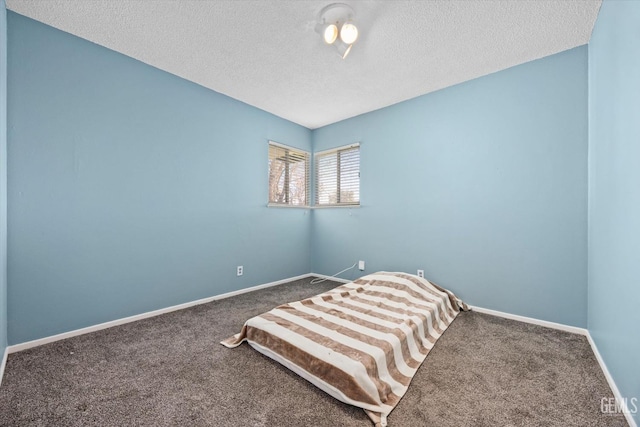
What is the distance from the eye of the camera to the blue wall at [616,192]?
4.02 ft

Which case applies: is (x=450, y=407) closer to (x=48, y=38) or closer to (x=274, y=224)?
(x=274, y=224)

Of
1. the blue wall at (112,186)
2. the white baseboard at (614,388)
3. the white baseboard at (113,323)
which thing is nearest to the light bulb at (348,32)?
the blue wall at (112,186)

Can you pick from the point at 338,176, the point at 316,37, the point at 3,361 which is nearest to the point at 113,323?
the point at 3,361

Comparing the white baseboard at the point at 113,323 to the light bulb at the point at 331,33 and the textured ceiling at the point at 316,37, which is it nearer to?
the textured ceiling at the point at 316,37

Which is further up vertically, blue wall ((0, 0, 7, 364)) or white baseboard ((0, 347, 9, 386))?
blue wall ((0, 0, 7, 364))

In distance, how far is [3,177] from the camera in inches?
65.4

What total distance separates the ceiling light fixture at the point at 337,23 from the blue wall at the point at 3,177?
2.09m

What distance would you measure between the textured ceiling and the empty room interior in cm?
2

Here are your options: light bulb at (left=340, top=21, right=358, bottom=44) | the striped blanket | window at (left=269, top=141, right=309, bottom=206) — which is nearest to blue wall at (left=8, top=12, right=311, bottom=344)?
window at (left=269, top=141, right=309, bottom=206)

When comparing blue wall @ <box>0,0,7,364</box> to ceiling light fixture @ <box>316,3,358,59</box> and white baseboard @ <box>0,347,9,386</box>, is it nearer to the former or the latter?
white baseboard @ <box>0,347,9,386</box>

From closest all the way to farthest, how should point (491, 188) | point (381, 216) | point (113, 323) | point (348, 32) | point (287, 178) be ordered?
point (348, 32), point (113, 323), point (491, 188), point (381, 216), point (287, 178)

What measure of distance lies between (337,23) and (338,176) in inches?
88.1

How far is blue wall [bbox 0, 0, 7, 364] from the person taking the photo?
1610 mm

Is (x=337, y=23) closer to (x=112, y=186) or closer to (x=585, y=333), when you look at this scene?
(x=112, y=186)
